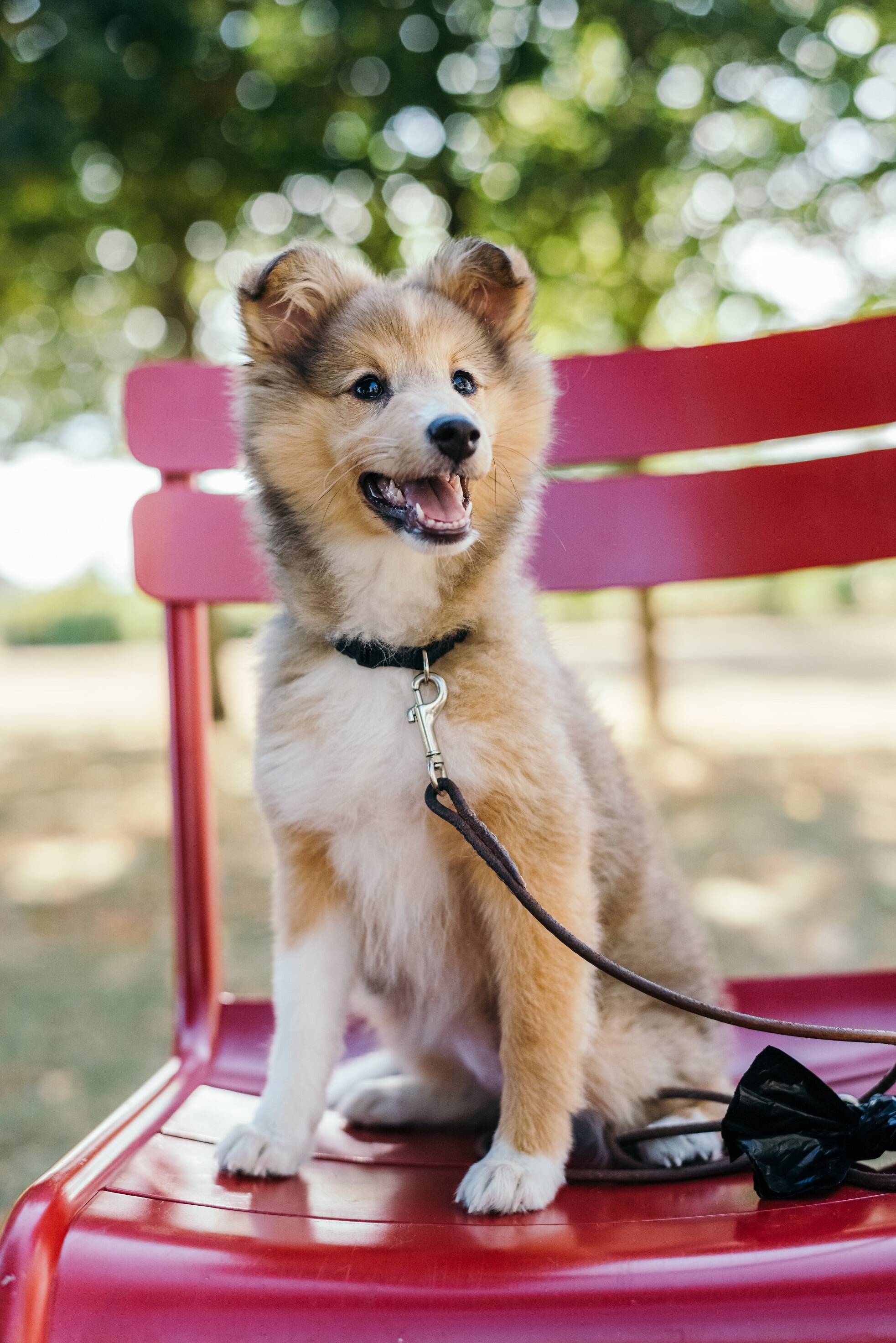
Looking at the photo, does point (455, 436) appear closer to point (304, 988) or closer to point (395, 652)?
point (395, 652)

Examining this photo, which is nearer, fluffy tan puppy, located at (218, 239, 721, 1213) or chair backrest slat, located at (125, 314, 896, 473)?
fluffy tan puppy, located at (218, 239, 721, 1213)

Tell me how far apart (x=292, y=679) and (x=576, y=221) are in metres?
6.80

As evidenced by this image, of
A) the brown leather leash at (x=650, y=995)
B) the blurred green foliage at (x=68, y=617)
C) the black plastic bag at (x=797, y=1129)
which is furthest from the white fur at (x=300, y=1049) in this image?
the blurred green foliage at (x=68, y=617)

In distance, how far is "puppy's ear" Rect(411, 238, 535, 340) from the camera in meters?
2.06

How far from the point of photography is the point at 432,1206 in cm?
157

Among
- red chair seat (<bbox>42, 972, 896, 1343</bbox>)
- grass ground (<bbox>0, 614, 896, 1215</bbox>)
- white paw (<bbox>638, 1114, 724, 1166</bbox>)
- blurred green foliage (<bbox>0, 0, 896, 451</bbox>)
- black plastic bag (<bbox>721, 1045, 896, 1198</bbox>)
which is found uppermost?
blurred green foliage (<bbox>0, 0, 896, 451</bbox>)

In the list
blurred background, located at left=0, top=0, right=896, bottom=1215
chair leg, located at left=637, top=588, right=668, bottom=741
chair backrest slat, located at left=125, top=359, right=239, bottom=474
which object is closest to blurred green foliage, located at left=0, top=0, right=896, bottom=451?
blurred background, located at left=0, top=0, right=896, bottom=1215

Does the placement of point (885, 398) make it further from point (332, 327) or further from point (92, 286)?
point (92, 286)

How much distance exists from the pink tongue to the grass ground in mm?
613

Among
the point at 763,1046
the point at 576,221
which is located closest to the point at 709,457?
the point at 576,221

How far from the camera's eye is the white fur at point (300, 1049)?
1.70m

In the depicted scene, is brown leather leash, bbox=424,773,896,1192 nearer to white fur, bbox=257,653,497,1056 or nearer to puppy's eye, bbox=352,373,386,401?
white fur, bbox=257,653,497,1056

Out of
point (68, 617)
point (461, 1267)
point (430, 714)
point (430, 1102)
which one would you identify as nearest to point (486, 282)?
point (430, 714)

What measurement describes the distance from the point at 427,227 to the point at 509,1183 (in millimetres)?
7694
